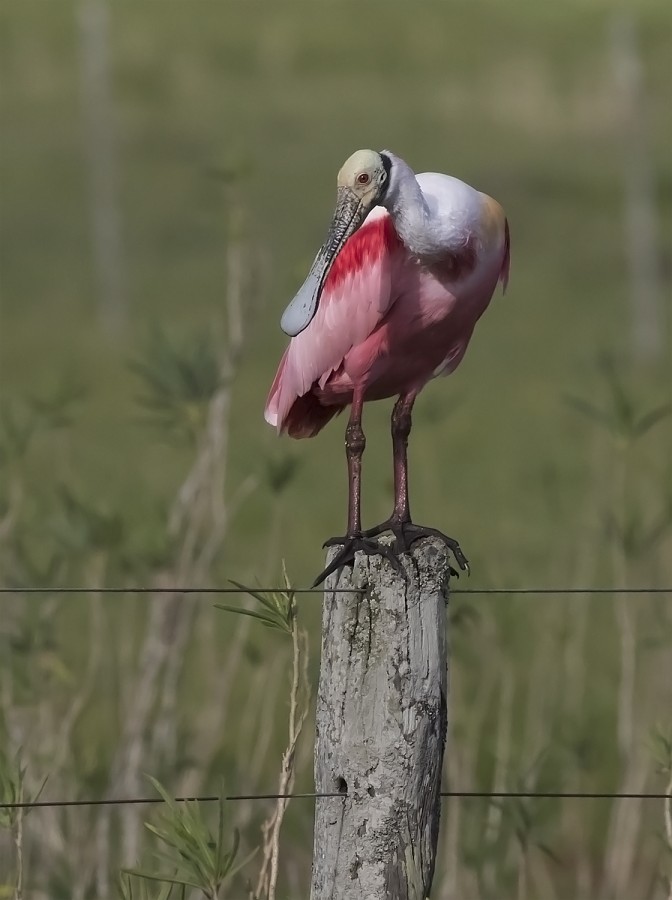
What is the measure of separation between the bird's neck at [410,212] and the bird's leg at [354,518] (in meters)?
0.41

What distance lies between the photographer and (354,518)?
138 inches

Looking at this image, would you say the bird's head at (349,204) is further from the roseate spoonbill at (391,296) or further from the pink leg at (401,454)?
the pink leg at (401,454)

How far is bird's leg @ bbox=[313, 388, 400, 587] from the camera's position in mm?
3037

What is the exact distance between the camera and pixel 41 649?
14.7ft

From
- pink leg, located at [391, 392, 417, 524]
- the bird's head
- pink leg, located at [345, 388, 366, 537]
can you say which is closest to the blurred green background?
pink leg, located at [391, 392, 417, 524]

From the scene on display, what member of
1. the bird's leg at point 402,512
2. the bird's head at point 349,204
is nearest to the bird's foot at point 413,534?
the bird's leg at point 402,512

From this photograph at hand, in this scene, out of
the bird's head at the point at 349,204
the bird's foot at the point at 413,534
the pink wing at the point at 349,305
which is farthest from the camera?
the pink wing at the point at 349,305

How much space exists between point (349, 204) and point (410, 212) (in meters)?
0.14

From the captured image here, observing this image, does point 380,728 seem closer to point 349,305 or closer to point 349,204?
point 349,204

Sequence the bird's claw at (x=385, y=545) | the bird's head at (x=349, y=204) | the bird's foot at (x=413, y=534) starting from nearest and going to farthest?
the bird's claw at (x=385, y=545) < the bird's foot at (x=413, y=534) < the bird's head at (x=349, y=204)

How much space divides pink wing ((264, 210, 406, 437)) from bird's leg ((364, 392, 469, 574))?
217 millimetres

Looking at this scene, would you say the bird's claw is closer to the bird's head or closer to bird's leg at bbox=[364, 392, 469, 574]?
bird's leg at bbox=[364, 392, 469, 574]

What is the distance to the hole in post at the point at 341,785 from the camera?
9.30ft

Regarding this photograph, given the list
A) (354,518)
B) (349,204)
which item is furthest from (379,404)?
(354,518)
